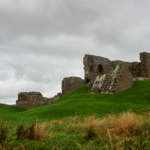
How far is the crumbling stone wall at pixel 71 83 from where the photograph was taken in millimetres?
56625

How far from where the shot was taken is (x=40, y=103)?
54.5 m

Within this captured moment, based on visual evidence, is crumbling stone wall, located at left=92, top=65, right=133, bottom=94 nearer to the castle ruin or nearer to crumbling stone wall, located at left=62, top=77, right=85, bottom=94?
the castle ruin

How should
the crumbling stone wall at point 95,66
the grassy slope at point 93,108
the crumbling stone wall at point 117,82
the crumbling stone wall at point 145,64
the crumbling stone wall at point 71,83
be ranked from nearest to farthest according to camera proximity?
the grassy slope at point 93,108, the crumbling stone wall at point 117,82, the crumbling stone wall at point 145,64, the crumbling stone wall at point 95,66, the crumbling stone wall at point 71,83

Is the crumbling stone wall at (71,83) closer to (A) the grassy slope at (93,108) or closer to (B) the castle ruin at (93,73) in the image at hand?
(B) the castle ruin at (93,73)

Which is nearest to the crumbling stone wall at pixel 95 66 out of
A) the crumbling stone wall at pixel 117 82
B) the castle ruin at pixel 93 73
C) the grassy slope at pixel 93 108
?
the castle ruin at pixel 93 73

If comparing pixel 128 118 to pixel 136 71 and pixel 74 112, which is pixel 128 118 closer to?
pixel 74 112

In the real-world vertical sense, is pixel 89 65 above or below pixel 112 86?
above

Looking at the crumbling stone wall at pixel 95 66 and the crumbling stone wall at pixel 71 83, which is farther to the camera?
the crumbling stone wall at pixel 71 83

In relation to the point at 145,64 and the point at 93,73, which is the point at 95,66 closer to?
the point at 93,73

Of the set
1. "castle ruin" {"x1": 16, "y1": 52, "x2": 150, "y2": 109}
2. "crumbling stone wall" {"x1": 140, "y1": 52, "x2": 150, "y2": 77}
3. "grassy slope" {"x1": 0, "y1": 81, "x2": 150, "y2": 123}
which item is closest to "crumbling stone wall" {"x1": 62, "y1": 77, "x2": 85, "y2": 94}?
"castle ruin" {"x1": 16, "y1": 52, "x2": 150, "y2": 109}

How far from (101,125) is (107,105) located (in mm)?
16420

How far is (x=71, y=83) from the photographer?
56.8m

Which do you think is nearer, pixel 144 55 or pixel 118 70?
pixel 118 70

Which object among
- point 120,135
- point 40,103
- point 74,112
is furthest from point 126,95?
point 40,103
